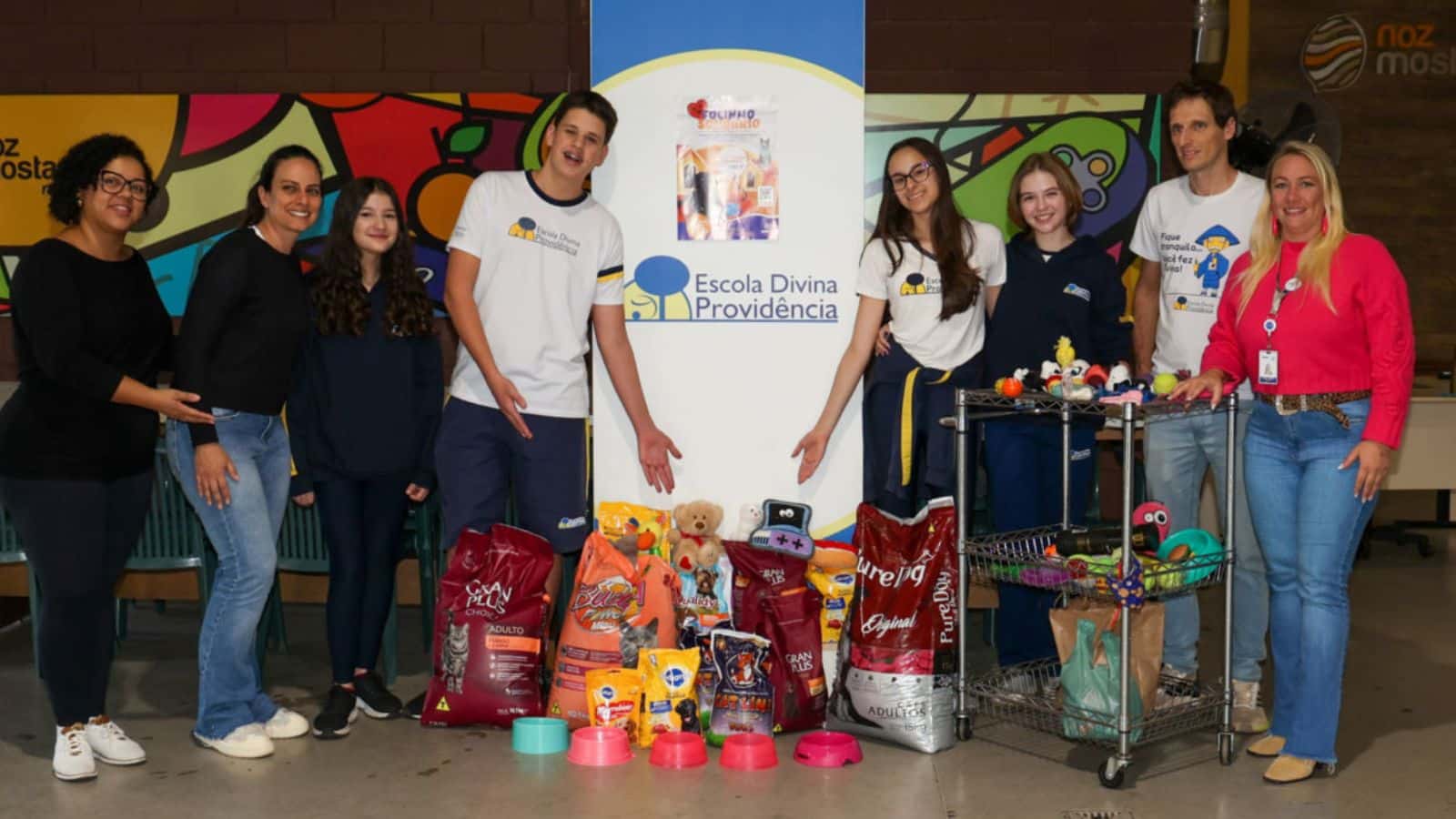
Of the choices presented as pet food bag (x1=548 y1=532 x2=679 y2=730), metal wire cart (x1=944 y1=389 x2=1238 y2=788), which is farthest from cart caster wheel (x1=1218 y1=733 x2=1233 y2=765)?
pet food bag (x1=548 y1=532 x2=679 y2=730)

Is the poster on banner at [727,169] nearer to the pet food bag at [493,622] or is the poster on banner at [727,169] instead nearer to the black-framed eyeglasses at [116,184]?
the pet food bag at [493,622]

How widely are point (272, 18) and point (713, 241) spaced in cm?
319

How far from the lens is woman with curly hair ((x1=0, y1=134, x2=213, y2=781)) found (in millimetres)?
3234

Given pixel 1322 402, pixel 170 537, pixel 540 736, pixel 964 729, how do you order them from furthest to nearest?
pixel 170 537, pixel 964 729, pixel 540 736, pixel 1322 402

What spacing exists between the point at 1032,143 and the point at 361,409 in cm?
355

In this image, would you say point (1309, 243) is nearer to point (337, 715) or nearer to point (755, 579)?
point (755, 579)

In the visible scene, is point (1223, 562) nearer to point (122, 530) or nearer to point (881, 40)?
point (122, 530)

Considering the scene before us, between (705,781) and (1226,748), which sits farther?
(1226,748)

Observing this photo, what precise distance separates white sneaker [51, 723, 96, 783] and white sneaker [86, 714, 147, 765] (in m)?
0.07

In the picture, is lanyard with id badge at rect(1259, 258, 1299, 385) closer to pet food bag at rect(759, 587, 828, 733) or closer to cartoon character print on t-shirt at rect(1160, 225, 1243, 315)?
cartoon character print on t-shirt at rect(1160, 225, 1243, 315)

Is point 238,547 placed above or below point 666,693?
above

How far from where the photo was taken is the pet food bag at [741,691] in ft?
11.8

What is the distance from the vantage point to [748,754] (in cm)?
344

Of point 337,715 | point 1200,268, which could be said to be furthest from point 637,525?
point 1200,268
